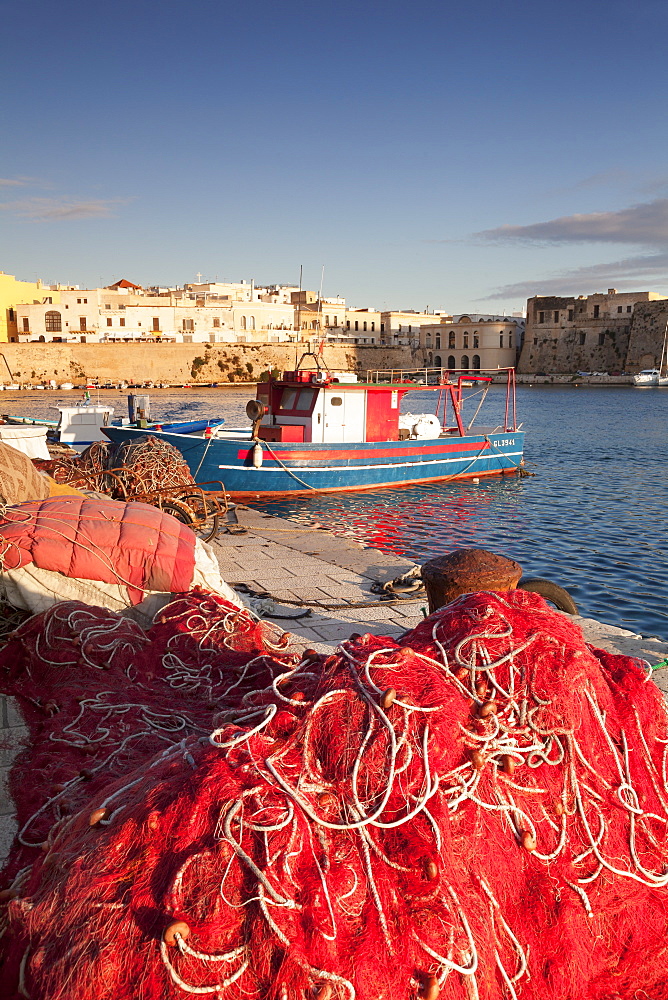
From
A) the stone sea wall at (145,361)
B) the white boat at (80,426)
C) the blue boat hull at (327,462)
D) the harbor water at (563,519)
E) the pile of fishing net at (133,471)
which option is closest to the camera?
the pile of fishing net at (133,471)

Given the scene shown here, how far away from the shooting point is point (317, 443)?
61.4 feet

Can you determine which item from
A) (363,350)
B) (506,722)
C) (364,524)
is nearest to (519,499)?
(364,524)

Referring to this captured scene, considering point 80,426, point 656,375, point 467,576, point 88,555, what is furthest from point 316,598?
point 656,375

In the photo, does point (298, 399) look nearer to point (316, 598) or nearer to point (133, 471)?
point (133, 471)

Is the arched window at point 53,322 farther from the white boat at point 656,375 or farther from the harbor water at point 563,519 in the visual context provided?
the white boat at point 656,375

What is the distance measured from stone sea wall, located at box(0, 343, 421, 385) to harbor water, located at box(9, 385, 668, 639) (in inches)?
1449

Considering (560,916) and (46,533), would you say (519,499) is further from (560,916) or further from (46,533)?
(560,916)

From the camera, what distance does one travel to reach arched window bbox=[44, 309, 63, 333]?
7594cm

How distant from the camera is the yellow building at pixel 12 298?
74838 millimetres

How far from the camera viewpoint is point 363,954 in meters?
2.08

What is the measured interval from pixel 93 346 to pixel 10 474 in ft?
219

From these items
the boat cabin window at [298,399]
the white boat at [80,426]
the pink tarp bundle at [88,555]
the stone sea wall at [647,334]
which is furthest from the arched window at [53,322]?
the pink tarp bundle at [88,555]

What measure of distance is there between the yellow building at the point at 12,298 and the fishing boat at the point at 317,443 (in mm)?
63497

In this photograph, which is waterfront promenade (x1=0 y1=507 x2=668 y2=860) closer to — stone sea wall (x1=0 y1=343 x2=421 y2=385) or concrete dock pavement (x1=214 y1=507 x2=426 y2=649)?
concrete dock pavement (x1=214 y1=507 x2=426 y2=649)
